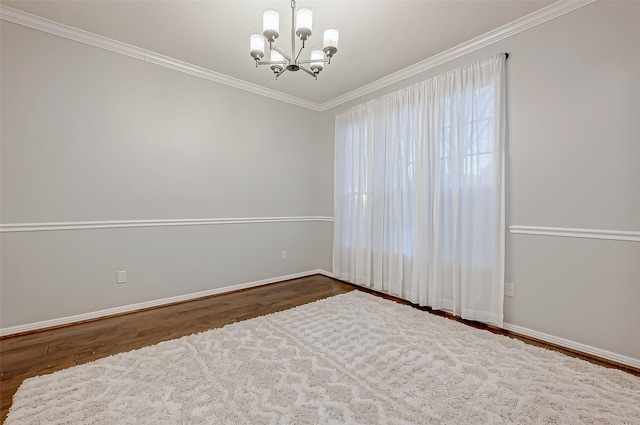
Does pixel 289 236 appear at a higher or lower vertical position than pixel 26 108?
lower

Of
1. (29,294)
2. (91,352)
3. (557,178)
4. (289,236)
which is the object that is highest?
(557,178)

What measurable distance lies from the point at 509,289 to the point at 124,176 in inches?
154

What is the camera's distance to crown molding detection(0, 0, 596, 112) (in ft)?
7.76

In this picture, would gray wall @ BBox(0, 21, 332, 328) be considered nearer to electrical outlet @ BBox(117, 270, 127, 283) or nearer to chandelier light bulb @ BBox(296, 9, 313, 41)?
electrical outlet @ BBox(117, 270, 127, 283)

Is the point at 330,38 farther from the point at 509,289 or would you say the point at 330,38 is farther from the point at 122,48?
the point at 509,289

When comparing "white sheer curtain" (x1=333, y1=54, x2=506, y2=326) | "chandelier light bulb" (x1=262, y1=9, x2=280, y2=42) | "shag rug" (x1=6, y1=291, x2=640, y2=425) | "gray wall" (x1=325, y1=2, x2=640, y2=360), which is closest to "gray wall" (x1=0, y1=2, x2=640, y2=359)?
"gray wall" (x1=325, y1=2, x2=640, y2=360)

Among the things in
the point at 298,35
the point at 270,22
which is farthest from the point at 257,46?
the point at 298,35

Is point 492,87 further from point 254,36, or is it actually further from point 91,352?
point 91,352

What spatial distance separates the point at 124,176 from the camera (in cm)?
294

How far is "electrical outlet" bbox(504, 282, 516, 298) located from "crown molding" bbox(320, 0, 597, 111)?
88.8 inches

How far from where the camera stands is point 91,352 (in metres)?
2.14

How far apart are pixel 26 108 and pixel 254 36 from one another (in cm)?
213

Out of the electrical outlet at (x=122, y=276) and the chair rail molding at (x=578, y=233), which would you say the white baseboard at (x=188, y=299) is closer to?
the electrical outlet at (x=122, y=276)

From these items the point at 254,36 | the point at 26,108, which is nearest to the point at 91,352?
the point at 26,108
